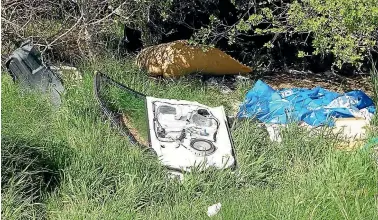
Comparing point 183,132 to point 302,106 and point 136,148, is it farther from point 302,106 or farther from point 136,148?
point 302,106

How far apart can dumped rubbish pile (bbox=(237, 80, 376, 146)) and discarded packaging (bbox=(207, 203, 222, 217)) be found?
1293 millimetres

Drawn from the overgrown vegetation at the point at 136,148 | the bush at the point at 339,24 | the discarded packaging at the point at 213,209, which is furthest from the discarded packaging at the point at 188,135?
the bush at the point at 339,24

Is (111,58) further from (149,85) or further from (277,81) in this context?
(277,81)

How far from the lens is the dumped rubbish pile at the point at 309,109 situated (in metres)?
5.50

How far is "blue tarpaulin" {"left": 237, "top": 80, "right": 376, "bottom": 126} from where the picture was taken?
585 cm

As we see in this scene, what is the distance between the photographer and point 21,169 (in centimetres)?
398

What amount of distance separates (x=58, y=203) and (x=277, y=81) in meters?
4.74

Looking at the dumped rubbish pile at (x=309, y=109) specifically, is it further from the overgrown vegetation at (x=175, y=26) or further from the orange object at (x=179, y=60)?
the orange object at (x=179, y=60)

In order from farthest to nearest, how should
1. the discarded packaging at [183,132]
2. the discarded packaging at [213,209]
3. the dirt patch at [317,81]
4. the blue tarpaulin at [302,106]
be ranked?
the dirt patch at [317,81], the blue tarpaulin at [302,106], the discarded packaging at [183,132], the discarded packaging at [213,209]

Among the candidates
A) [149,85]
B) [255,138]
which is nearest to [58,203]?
[255,138]

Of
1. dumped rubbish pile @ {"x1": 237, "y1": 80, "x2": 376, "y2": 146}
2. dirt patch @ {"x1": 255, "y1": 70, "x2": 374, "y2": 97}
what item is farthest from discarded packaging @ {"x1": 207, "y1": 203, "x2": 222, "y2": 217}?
dirt patch @ {"x1": 255, "y1": 70, "x2": 374, "y2": 97}

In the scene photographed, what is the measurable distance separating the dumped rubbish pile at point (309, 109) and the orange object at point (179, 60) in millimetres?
911

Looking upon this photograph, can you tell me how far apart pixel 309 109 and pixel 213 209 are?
8.24 ft

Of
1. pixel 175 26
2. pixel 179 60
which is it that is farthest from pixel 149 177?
pixel 175 26
